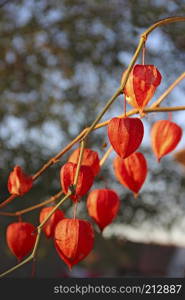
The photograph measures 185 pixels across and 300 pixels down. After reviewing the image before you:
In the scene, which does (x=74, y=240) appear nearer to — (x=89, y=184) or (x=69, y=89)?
(x=89, y=184)

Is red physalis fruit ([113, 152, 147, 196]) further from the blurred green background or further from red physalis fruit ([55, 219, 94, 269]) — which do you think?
the blurred green background

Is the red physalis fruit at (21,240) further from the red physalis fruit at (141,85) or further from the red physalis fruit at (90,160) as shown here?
the red physalis fruit at (141,85)

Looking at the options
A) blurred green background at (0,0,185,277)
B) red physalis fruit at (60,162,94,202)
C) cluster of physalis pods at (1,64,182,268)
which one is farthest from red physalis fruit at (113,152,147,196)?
blurred green background at (0,0,185,277)

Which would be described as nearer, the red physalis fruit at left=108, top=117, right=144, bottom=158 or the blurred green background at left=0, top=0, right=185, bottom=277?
the red physalis fruit at left=108, top=117, right=144, bottom=158

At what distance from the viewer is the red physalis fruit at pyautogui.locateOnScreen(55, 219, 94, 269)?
678mm

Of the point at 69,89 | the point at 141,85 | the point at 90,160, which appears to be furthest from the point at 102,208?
the point at 69,89

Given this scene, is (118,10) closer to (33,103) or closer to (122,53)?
(122,53)

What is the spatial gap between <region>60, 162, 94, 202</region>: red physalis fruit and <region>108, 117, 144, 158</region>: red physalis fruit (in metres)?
0.06

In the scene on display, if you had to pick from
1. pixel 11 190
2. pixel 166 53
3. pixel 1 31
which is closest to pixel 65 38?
pixel 1 31

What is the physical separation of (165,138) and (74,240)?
10.9 inches

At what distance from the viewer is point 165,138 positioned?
2.86 feet

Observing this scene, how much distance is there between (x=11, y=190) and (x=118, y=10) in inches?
97.9

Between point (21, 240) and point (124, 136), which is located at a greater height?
point (124, 136)

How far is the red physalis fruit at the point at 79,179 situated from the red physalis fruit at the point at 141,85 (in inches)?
4.5
